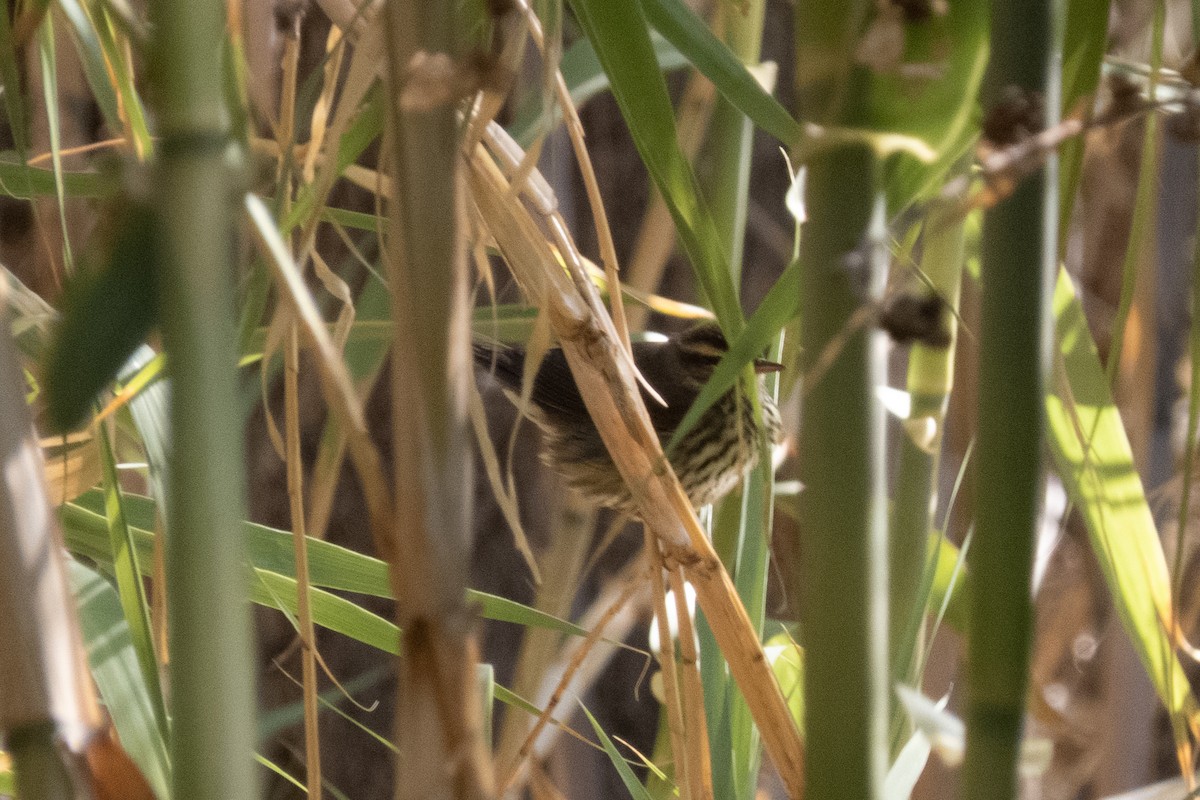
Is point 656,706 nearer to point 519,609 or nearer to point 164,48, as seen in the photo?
point 519,609

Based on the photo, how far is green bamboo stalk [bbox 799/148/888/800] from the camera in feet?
0.74

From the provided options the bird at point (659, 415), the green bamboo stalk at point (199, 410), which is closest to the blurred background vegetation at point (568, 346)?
the green bamboo stalk at point (199, 410)

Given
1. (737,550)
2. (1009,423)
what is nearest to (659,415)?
(737,550)

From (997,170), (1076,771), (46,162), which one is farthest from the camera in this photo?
(1076,771)

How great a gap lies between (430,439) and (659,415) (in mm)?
1134

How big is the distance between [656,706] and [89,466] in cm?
117

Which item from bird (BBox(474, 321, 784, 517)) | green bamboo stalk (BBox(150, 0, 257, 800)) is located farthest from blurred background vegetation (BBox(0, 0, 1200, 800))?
bird (BBox(474, 321, 784, 517))

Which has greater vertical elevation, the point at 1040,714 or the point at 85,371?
the point at 85,371

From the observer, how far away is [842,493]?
0.74ft

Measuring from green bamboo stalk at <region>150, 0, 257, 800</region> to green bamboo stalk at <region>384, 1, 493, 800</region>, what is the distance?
3 cm

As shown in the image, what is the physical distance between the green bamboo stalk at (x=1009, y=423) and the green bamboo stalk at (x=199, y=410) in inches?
5.2

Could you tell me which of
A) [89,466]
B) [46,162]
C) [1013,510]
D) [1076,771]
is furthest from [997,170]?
[1076,771]

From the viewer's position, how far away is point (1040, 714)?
0.42m

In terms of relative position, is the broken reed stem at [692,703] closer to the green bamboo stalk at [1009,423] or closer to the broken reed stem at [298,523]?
the broken reed stem at [298,523]
